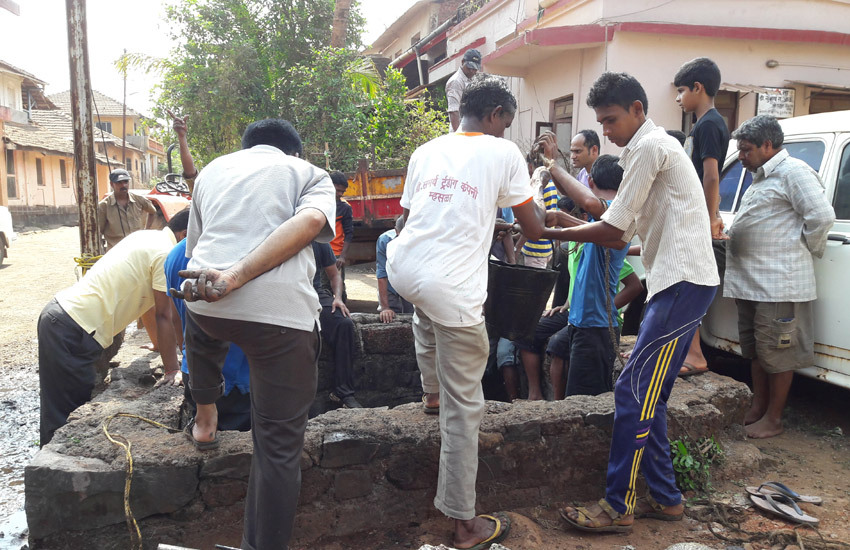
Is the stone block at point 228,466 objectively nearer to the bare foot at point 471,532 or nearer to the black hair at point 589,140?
the bare foot at point 471,532

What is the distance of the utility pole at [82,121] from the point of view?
5062 millimetres

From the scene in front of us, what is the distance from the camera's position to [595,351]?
3.63 m

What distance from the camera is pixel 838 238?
144 inches

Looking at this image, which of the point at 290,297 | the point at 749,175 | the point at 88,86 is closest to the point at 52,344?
the point at 290,297

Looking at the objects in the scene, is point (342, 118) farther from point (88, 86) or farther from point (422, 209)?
point (422, 209)

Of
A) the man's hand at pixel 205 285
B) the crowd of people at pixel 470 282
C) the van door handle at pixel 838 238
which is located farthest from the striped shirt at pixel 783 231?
the man's hand at pixel 205 285

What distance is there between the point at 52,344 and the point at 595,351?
10.2 feet

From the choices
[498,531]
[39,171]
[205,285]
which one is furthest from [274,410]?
[39,171]

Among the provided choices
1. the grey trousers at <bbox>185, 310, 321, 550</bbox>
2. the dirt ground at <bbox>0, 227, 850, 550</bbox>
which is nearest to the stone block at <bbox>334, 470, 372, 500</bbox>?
the dirt ground at <bbox>0, 227, 850, 550</bbox>

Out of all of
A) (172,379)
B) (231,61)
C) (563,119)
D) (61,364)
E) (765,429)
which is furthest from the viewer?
(231,61)

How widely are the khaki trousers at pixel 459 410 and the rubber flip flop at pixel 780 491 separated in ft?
5.30

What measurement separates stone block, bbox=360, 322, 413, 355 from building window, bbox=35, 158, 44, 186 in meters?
26.3

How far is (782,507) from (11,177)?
88.5 feet

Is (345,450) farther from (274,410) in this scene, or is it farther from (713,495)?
(713,495)
